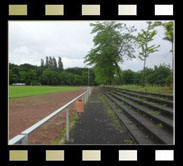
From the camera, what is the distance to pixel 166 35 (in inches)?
Result: 161

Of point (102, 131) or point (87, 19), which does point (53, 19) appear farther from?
point (102, 131)

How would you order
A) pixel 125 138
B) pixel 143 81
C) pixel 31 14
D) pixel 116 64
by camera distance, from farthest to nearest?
1. pixel 116 64
2. pixel 143 81
3. pixel 125 138
4. pixel 31 14

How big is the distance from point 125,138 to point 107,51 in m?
12.2

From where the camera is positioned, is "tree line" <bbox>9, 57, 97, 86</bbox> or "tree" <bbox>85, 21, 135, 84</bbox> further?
"tree" <bbox>85, 21, 135, 84</bbox>

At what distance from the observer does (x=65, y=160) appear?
6.30 ft

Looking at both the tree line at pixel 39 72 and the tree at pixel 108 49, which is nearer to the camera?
the tree line at pixel 39 72

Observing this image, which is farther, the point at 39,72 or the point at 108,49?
the point at 108,49

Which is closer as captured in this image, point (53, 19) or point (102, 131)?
point (53, 19)

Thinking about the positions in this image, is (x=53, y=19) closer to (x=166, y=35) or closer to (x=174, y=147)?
(x=174, y=147)

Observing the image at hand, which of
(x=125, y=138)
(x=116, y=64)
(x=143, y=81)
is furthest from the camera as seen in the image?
→ (x=116, y=64)

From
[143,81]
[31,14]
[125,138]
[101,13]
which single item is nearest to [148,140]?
[125,138]

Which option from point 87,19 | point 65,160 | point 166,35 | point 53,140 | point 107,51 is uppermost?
point 107,51

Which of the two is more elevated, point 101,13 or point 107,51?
point 107,51

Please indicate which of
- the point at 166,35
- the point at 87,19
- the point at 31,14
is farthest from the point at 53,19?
the point at 166,35
